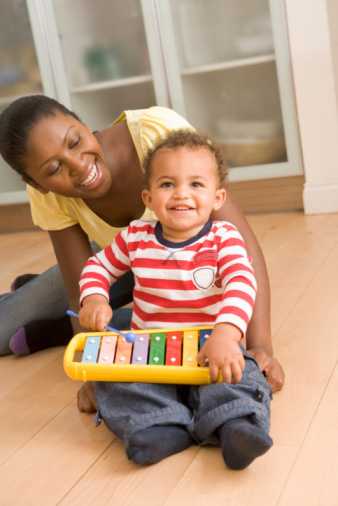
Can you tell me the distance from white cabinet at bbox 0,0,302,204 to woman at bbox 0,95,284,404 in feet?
3.39

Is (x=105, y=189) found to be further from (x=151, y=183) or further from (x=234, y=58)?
(x=234, y=58)

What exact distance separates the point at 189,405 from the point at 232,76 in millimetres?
1664

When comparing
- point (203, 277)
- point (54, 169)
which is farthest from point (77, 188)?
point (203, 277)

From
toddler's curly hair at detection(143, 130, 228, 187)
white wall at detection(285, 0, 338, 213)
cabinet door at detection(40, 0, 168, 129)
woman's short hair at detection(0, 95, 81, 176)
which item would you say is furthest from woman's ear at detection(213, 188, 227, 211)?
cabinet door at detection(40, 0, 168, 129)

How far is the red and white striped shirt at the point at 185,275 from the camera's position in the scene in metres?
1.18

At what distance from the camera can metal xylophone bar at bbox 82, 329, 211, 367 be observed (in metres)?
1.14

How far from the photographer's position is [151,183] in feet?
4.02

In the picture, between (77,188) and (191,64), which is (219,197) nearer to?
(77,188)

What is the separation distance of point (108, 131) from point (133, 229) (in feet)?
0.93

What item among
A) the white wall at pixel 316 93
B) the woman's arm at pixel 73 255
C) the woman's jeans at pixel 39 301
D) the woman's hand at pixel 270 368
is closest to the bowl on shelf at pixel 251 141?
the white wall at pixel 316 93

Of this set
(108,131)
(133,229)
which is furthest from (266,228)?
(133,229)

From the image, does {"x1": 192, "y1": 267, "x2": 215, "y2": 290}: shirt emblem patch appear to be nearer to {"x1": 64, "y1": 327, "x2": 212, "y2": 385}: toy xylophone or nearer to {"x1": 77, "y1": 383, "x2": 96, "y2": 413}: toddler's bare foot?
{"x1": 64, "y1": 327, "x2": 212, "y2": 385}: toy xylophone

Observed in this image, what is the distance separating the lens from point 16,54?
9.14ft

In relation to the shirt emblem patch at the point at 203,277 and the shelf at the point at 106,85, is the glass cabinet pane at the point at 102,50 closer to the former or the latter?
the shelf at the point at 106,85
